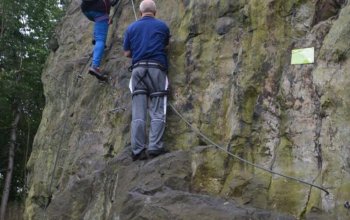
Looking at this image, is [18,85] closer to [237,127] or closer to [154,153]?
[154,153]

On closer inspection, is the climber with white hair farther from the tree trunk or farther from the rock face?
the tree trunk

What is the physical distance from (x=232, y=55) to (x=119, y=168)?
222 cm

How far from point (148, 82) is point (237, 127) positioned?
158 centimetres

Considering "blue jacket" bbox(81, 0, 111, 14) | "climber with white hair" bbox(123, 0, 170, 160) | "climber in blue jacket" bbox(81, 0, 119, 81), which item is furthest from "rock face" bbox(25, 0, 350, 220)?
"blue jacket" bbox(81, 0, 111, 14)

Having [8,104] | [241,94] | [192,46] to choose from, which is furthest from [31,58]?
[241,94]

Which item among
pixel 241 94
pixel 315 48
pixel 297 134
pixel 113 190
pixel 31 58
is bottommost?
pixel 113 190

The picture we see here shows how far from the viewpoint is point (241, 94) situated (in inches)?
275

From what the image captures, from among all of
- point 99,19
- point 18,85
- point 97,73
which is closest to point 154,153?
point 97,73

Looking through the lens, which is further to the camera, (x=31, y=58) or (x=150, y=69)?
(x=31, y=58)

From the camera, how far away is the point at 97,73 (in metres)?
9.42

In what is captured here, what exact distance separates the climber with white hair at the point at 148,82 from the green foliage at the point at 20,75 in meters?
13.5

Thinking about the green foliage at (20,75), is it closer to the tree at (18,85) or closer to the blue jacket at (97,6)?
the tree at (18,85)

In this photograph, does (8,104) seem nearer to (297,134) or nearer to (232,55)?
(232,55)

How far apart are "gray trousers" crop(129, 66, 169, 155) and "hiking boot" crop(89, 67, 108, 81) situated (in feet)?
5.64
